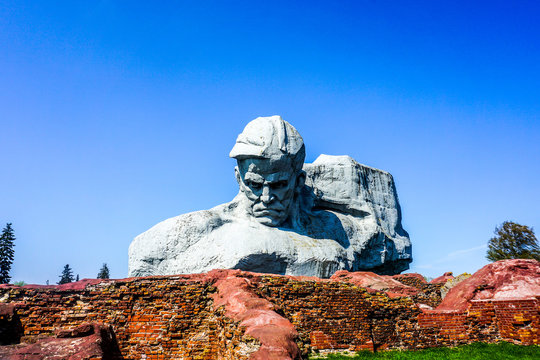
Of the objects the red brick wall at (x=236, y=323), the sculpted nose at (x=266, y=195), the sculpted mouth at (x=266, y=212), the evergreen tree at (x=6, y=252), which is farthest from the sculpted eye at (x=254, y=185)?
the evergreen tree at (x=6, y=252)

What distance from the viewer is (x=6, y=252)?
2188cm

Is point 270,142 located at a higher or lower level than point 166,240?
higher

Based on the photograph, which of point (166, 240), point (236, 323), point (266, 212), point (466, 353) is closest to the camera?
point (236, 323)

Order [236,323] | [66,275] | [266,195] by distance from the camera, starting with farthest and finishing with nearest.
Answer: [66,275], [266,195], [236,323]

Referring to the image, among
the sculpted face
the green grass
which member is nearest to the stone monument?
the sculpted face

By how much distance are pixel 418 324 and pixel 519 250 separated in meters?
20.4

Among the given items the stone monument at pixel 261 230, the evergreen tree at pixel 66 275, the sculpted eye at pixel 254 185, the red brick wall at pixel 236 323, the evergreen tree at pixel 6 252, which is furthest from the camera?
the evergreen tree at pixel 66 275

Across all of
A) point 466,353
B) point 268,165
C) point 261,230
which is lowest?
point 466,353

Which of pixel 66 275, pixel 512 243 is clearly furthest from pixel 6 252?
pixel 512 243

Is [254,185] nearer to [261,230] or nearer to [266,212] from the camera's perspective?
[266,212]

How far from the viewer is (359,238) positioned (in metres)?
12.6

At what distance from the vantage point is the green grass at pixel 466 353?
20.5ft

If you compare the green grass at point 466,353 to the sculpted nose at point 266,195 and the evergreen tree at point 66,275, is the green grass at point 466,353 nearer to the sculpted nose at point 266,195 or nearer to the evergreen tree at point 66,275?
the sculpted nose at point 266,195

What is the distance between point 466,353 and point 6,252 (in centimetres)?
2243
